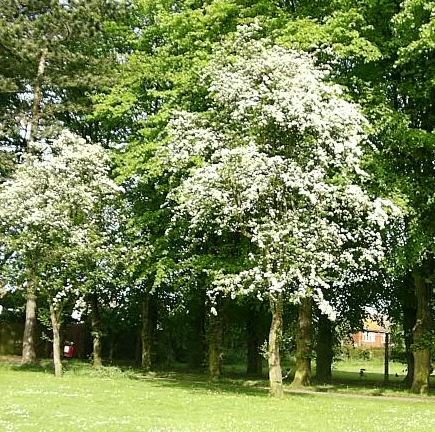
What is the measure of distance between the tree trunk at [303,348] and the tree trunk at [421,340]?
14.1ft

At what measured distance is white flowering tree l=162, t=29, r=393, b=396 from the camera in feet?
60.0

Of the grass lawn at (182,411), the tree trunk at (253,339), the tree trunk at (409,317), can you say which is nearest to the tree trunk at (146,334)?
the tree trunk at (253,339)

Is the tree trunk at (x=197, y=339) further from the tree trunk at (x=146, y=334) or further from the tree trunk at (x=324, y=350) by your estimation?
the tree trunk at (x=324, y=350)

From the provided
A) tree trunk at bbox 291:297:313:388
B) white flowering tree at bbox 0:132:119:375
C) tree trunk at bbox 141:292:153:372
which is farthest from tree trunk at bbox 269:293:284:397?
tree trunk at bbox 141:292:153:372

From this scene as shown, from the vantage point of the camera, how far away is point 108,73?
3262 centimetres

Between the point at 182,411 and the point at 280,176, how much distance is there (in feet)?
23.9

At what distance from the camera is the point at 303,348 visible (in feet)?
84.8

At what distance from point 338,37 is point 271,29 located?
3273 millimetres

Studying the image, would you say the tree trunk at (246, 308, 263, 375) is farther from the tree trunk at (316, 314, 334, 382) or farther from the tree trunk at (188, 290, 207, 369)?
the tree trunk at (316, 314, 334, 382)

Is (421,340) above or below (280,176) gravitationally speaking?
below

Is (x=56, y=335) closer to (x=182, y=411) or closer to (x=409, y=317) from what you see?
(x=182, y=411)

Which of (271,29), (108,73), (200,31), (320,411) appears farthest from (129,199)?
(320,411)

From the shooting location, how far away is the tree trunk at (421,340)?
2361cm

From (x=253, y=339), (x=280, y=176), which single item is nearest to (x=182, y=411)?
(x=280, y=176)
